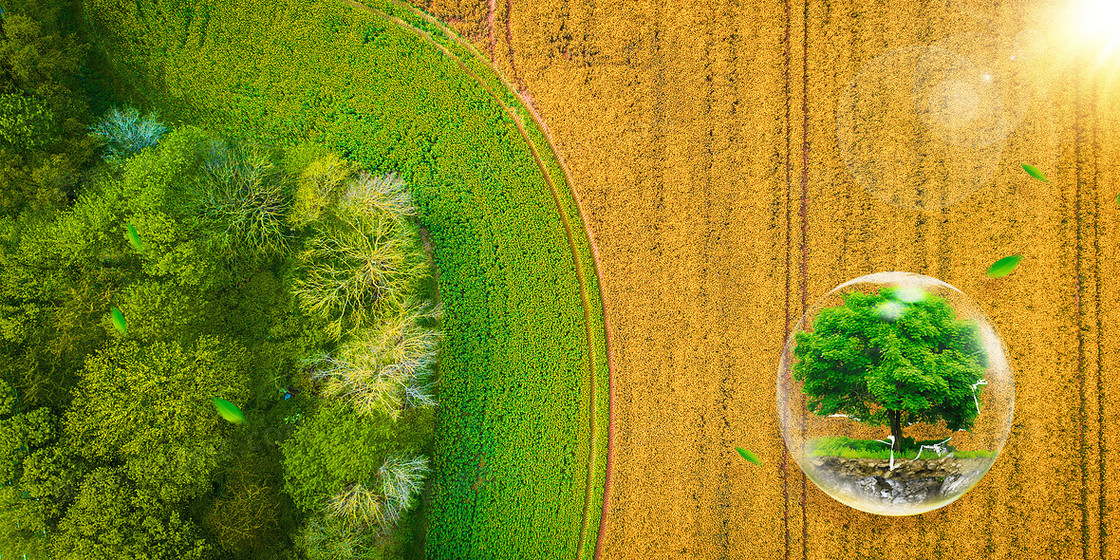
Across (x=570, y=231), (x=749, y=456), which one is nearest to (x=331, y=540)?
(x=570, y=231)

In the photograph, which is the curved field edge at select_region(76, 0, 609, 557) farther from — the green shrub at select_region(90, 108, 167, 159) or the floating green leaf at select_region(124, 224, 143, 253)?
the floating green leaf at select_region(124, 224, 143, 253)

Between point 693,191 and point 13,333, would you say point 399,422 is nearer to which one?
point 13,333

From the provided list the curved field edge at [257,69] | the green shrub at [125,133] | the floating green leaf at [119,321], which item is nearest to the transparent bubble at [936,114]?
the curved field edge at [257,69]

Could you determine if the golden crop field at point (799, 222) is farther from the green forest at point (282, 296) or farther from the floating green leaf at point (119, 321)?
the floating green leaf at point (119, 321)

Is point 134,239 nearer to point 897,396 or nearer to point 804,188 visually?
point 897,396

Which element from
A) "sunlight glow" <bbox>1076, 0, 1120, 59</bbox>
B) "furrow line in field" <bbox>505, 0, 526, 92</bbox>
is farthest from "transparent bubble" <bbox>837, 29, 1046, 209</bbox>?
"furrow line in field" <bbox>505, 0, 526, 92</bbox>

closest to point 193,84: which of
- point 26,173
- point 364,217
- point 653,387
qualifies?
point 26,173
